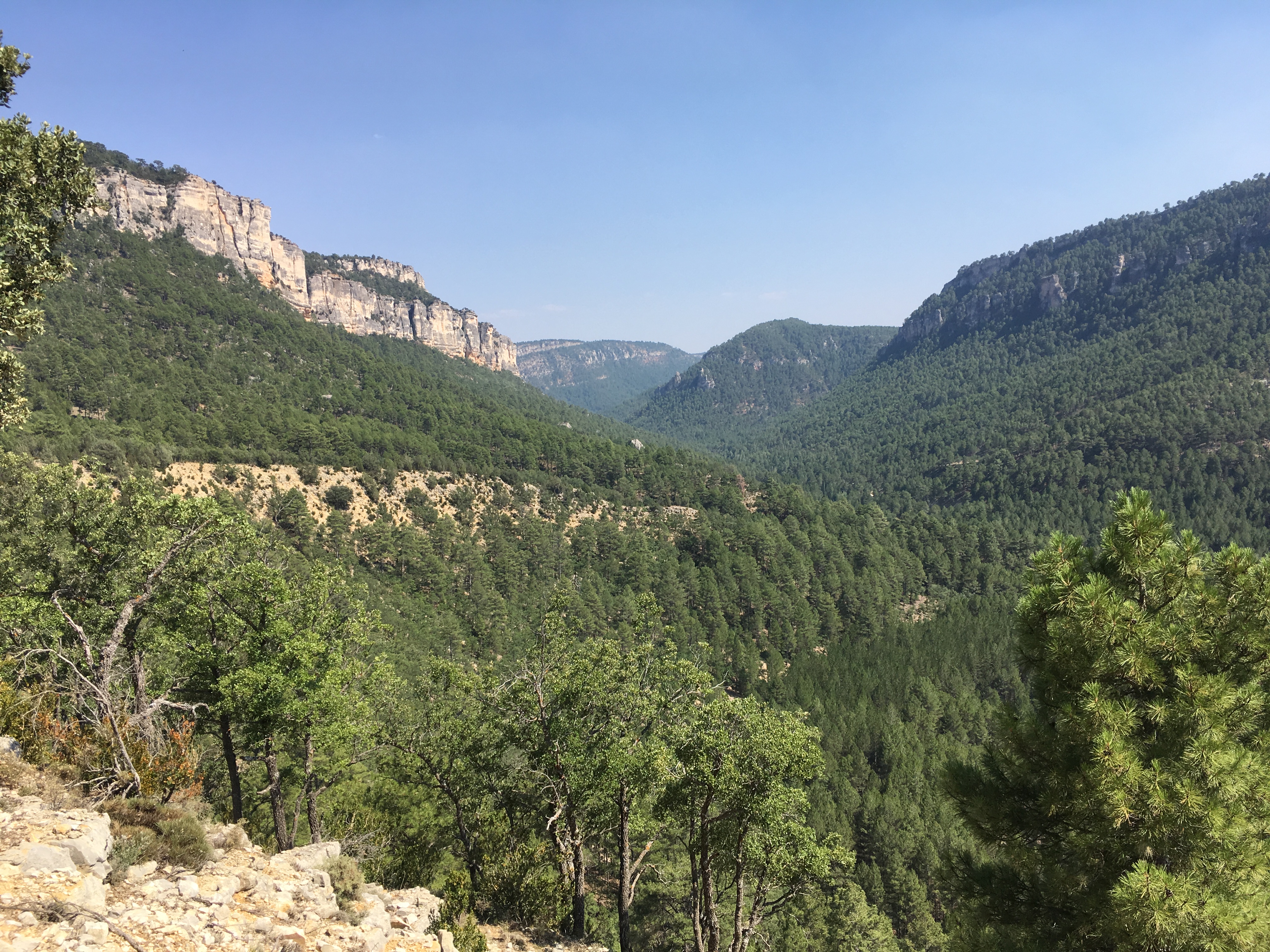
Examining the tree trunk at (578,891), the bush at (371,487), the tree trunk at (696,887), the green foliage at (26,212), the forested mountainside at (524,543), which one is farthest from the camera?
the bush at (371,487)

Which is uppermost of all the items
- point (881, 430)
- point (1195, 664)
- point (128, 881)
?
point (881, 430)

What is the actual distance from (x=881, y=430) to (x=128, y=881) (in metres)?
205

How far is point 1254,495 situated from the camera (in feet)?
315

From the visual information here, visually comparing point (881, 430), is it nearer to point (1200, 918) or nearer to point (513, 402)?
point (513, 402)

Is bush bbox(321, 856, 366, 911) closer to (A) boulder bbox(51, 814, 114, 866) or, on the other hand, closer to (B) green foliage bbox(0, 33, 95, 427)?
(A) boulder bbox(51, 814, 114, 866)

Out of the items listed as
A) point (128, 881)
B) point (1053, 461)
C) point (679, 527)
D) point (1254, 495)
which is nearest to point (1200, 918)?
point (128, 881)

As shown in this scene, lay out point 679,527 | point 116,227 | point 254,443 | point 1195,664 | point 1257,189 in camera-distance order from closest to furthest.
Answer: point 1195,664 → point 254,443 → point 679,527 → point 116,227 → point 1257,189

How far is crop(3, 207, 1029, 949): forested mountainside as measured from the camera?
34.5 m

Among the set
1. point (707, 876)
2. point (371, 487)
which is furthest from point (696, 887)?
point (371, 487)

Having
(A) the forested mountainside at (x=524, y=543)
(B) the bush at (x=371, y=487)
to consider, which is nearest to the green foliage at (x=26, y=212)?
(A) the forested mountainside at (x=524, y=543)

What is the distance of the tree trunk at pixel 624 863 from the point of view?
11625 millimetres

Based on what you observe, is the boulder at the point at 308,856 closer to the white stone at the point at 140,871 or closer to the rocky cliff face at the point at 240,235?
the white stone at the point at 140,871

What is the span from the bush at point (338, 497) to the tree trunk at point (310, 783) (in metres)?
58.5

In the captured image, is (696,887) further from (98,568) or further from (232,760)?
(98,568)
